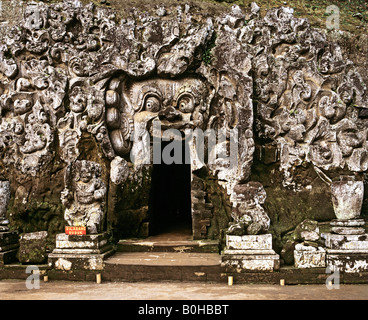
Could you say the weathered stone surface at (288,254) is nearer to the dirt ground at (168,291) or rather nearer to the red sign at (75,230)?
the dirt ground at (168,291)

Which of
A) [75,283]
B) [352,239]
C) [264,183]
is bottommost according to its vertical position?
[75,283]

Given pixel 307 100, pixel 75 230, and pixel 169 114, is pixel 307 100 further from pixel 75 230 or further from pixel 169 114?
pixel 75 230

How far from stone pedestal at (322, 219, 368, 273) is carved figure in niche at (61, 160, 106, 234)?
3.75m

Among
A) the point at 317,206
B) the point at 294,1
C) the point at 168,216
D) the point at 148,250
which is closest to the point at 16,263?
the point at 148,250

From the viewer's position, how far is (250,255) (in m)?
6.28

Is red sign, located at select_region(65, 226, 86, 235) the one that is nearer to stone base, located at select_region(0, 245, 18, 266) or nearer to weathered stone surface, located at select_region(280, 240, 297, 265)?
stone base, located at select_region(0, 245, 18, 266)

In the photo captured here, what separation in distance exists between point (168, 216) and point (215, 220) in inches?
120

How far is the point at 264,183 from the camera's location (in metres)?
7.66

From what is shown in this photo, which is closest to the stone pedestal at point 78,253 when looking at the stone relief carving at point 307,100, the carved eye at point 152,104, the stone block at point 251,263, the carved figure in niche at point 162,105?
the carved figure in niche at point 162,105

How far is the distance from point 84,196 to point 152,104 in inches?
88.6

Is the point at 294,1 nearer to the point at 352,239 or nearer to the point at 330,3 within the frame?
the point at 330,3

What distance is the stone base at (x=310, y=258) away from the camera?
631cm

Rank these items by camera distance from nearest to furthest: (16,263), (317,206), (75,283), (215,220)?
(75,283) → (16,263) → (317,206) → (215,220)
